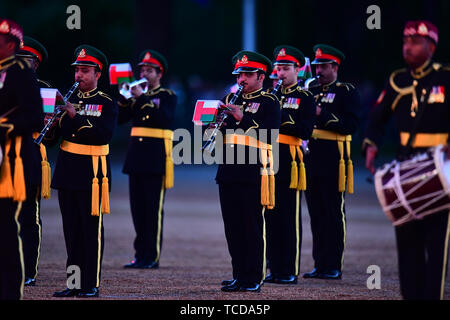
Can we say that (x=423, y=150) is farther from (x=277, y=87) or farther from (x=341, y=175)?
(x=341, y=175)

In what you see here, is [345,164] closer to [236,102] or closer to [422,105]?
[236,102]

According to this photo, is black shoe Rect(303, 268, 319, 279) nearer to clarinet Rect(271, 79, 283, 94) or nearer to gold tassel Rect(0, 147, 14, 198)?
clarinet Rect(271, 79, 283, 94)

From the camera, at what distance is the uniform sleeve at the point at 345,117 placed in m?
10.7

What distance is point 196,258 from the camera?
1206cm

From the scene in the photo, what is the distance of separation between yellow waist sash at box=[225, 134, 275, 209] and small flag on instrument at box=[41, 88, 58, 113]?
157cm

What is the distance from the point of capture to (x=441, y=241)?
23.9 feet

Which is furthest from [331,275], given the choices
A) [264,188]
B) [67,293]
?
[67,293]

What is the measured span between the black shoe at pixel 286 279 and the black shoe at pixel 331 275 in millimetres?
513

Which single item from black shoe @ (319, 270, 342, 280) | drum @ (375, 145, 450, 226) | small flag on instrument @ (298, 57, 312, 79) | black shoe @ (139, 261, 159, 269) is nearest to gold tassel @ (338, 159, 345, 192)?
black shoe @ (319, 270, 342, 280)

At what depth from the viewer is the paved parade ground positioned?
928 cm

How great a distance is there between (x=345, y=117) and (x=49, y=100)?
3.44 meters

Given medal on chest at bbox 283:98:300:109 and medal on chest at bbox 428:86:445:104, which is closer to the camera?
medal on chest at bbox 428:86:445:104
